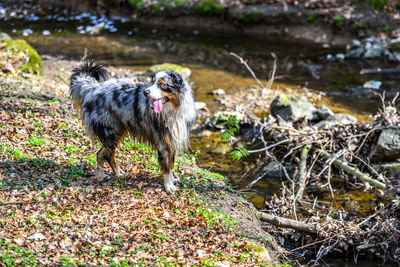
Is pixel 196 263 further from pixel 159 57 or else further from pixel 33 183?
pixel 159 57

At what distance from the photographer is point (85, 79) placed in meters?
6.65

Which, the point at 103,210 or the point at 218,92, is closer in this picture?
the point at 103,210

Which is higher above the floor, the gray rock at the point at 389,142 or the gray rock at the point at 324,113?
the gray rock at the point at 389,142

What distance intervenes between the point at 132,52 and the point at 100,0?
7946 millimetres

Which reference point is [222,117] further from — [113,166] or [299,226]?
[299,226]

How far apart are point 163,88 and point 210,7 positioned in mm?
16869

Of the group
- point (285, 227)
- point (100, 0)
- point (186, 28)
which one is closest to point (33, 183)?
point (285, 227)

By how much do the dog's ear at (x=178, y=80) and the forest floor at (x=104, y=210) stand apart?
1.78 meters

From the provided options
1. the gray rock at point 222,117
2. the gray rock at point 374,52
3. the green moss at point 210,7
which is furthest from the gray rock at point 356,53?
the gray rock at point 222,117

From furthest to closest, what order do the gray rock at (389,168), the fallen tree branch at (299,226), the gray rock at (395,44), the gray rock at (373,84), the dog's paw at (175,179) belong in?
the gray rock at (395,44) → the gray rock at (373,84) → the gray rock at (389,168) → the dog's paw at (175,179) → the fallen tree branch at (299,226)

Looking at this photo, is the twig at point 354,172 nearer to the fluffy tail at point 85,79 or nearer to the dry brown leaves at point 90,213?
the dry brown leaves at point 90,213

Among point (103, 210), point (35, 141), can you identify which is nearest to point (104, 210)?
point (103, 210)

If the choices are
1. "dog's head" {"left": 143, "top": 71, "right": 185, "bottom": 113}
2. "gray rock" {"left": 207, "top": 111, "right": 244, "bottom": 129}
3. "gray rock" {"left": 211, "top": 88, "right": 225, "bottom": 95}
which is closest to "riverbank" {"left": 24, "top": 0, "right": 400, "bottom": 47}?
"gray rock" {"left": 211, "top": 88, "right": 225, "bottom": 95}

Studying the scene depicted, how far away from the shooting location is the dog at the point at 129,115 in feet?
19.7
